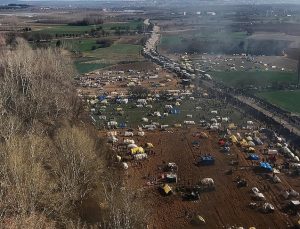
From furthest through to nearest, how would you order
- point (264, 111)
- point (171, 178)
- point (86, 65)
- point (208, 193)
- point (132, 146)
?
1. point (86, 65)
2. point (264, 111)
3. point (132, 146)
4. point (171, 178)
5. point (208, 193)

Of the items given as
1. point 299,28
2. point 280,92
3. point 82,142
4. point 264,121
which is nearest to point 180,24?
point 299,28

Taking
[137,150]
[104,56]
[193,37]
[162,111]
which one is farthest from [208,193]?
[193,37]

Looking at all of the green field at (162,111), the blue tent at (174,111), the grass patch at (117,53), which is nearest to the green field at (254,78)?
the green field at (162,111)

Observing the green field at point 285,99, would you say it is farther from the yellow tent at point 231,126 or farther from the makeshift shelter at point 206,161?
the makeshift shelter at point 206,161

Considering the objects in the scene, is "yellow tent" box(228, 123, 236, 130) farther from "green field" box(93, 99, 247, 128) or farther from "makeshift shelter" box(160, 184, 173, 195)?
"makeshift shelter" box(160, 184, 173, 195)

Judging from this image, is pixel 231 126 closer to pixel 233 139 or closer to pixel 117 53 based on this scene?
pixel 233 139

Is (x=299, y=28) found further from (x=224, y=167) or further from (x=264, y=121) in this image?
(x=224, y=167)
